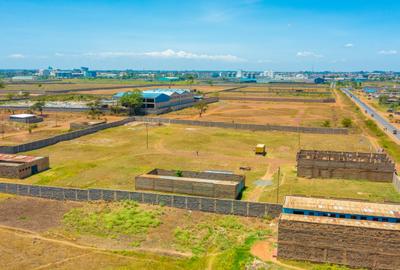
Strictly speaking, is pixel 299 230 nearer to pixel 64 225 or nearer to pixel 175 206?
pixel 175 206

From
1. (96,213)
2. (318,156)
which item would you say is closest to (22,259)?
(96,213)

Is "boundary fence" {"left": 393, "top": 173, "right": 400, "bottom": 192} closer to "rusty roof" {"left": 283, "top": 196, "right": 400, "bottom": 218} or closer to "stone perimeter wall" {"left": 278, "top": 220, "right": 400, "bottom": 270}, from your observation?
"rusty roof" {"left": 283, "top": 196, "right": 400, "bottom": 218}

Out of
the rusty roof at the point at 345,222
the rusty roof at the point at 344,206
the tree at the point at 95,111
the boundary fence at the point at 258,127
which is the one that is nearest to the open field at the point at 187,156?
the boundary fence at the point at 258,127

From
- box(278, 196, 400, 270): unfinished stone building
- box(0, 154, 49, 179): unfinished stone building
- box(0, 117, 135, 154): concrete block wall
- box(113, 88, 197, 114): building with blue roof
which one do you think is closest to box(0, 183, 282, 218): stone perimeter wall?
box(0, 154, 49, 179): unfinished stone building

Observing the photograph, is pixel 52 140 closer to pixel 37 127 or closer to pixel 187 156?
pixel 37 127

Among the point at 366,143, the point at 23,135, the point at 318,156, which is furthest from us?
the point at 23,135

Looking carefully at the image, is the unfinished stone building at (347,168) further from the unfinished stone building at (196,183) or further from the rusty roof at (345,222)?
the rusty roof at (345,222)

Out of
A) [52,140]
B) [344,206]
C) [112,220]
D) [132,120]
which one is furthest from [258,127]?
[112,220]
